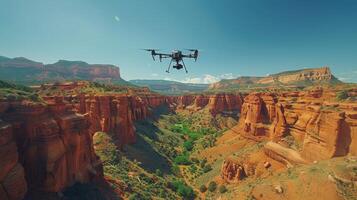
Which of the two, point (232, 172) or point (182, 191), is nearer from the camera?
point (182, 191)

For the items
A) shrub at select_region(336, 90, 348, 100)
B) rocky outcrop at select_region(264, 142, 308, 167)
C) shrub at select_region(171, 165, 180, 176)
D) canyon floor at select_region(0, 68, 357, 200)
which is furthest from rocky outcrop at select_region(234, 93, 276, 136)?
shrub at select_region(171, 165, 180, 176)

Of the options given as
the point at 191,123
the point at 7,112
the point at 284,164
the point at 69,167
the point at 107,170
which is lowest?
the point at 191,123

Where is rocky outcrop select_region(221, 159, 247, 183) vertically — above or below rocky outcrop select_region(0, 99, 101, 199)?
below

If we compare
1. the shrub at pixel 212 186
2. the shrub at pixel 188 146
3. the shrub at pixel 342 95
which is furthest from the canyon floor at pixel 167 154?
the shrub at pixel 188 146

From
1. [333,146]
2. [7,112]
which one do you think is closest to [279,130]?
[333,146]

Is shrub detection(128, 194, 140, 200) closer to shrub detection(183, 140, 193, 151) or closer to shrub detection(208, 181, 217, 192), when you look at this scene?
A: shrub detection(208, 181, 217, 192)

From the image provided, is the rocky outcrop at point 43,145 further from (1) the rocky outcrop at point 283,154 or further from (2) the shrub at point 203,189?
(1) the rocky outcrop at point 283,154

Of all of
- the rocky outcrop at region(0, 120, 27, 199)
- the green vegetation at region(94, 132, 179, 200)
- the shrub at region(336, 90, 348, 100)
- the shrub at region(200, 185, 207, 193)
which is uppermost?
the shrub at region(336, 90, 348, 100)

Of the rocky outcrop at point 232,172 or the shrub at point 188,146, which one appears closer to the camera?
the rocky outcrop at point 232,172

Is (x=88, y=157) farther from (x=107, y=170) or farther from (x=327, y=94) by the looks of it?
(x=327, y=94)

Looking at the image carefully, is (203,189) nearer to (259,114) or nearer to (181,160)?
(181,160)

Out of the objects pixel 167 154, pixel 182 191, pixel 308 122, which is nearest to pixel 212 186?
pixel 182 191
